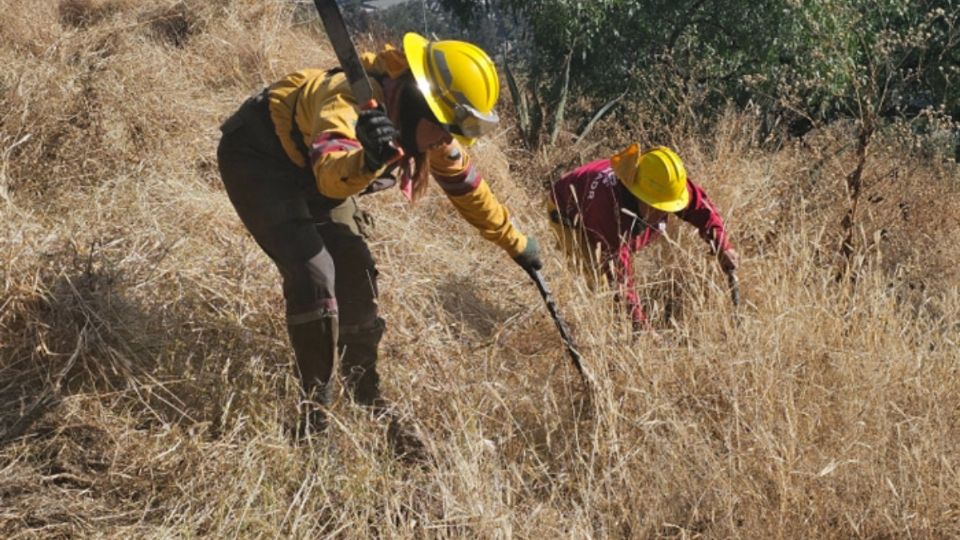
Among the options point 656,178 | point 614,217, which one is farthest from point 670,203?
point 614,217

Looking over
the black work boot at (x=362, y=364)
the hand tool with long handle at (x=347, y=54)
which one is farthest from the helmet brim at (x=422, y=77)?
the black work boot at (x=362, y=364)

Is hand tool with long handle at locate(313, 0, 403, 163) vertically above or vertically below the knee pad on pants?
above

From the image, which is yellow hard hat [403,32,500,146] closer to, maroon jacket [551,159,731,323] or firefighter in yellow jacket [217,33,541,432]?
firefighter in yellow jacket [217,33,541,432]

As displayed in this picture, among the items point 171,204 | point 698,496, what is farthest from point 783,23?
point 698,496

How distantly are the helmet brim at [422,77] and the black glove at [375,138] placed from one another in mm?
263

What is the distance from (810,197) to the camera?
190 inches

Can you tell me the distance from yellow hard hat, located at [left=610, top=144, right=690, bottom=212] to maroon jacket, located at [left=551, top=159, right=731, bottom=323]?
97mm

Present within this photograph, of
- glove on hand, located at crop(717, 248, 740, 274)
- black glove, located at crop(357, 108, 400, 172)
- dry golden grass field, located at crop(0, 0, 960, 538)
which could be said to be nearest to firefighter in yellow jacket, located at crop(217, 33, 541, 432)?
black glove, located at crop(357, 108, 400, 172)

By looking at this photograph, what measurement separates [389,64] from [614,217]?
1.58m

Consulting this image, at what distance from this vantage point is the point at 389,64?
2584mm

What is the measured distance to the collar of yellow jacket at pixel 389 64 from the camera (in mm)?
2559

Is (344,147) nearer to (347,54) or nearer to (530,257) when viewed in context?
(347,54)

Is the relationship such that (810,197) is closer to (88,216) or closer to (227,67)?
(88,216)

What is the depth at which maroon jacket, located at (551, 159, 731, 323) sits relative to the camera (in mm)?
3770
